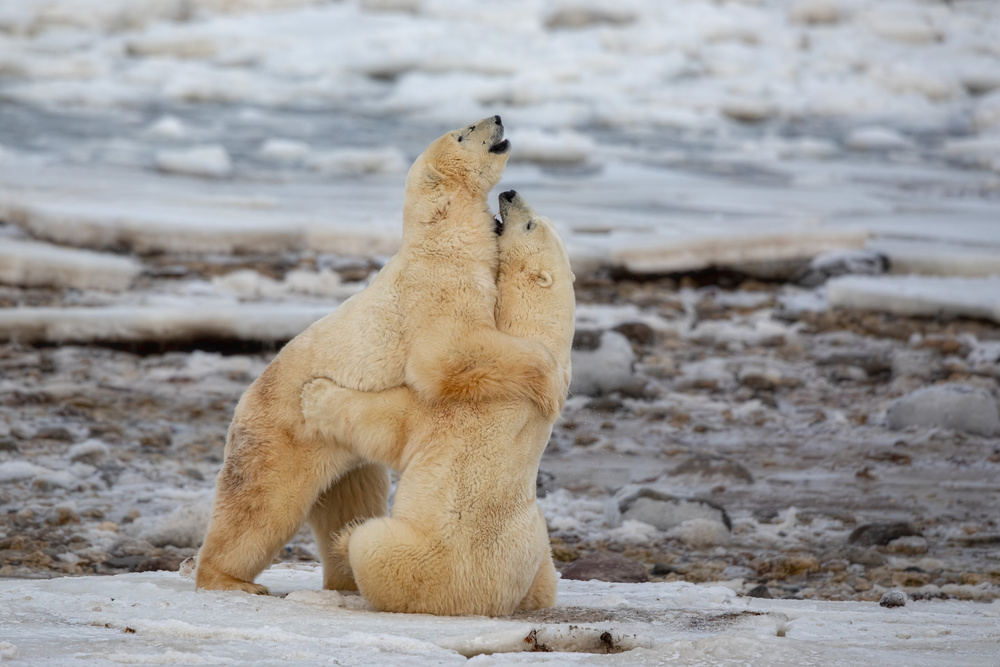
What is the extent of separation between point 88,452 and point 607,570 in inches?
104

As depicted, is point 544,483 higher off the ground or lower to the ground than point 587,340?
lower

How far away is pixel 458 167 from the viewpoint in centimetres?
330

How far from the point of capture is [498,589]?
3.20 m

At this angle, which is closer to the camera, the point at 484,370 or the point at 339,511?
the point at 484,370

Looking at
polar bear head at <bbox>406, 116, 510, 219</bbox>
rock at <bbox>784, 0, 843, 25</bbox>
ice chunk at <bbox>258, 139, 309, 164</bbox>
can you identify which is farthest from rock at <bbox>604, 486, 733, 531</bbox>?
rock at <bbox>784, 0, 843, 25</bbox>

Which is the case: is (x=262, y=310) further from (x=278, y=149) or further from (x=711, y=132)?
(x=711, y=132)

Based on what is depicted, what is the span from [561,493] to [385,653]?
3133 millimetres

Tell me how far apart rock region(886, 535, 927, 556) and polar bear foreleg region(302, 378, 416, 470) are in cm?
267

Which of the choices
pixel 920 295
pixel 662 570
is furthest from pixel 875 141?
pixel 662 570

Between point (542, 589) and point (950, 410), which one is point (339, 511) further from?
point (950, 410)

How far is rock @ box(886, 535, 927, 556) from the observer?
497 cm

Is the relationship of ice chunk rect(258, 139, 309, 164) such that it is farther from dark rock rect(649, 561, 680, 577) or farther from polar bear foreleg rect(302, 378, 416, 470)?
polar bear foreleg rect(302, 378, 416, 470)

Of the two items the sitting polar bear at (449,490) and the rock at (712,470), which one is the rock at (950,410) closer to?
the rock at (712,470)

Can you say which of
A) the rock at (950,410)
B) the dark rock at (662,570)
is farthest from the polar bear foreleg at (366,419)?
the rock at (950,410)
